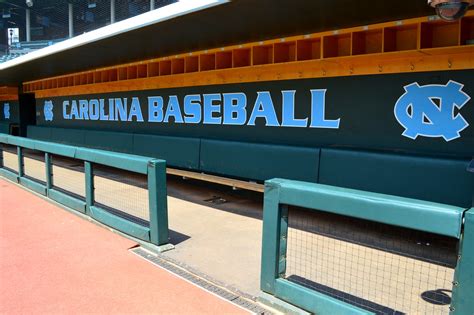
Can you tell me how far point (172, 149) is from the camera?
8.29 m

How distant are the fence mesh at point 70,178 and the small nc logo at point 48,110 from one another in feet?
8.67

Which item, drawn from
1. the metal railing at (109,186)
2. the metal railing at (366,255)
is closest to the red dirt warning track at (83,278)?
the metal railing at (109,186)

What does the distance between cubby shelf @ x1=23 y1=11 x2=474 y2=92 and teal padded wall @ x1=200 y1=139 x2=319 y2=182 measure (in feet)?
4.66

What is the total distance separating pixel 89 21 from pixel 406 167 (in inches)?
1259

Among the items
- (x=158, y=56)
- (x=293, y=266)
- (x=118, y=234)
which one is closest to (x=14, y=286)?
(x=118, y=234)

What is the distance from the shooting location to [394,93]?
5.28 metres

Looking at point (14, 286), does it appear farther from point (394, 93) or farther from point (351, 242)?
point (394, 93)

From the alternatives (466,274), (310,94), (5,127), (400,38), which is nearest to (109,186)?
(310,94)

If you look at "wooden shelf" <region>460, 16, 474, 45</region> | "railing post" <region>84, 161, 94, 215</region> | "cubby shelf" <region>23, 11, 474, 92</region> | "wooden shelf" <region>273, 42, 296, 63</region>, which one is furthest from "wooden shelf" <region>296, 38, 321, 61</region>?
"railing post" <region>84, 161, 94, 215</region>

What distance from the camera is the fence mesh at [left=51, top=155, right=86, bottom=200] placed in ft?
23.5

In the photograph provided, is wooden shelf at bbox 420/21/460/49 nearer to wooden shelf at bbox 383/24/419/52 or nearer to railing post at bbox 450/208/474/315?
wooden shelf at bbox 383/24/419/52

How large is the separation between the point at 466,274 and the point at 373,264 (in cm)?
198

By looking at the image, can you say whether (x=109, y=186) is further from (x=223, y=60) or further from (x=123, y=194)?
(x=223, y=60)

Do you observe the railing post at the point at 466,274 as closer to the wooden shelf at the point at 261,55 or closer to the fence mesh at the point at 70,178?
the wooden shelf at the point at 261,55
